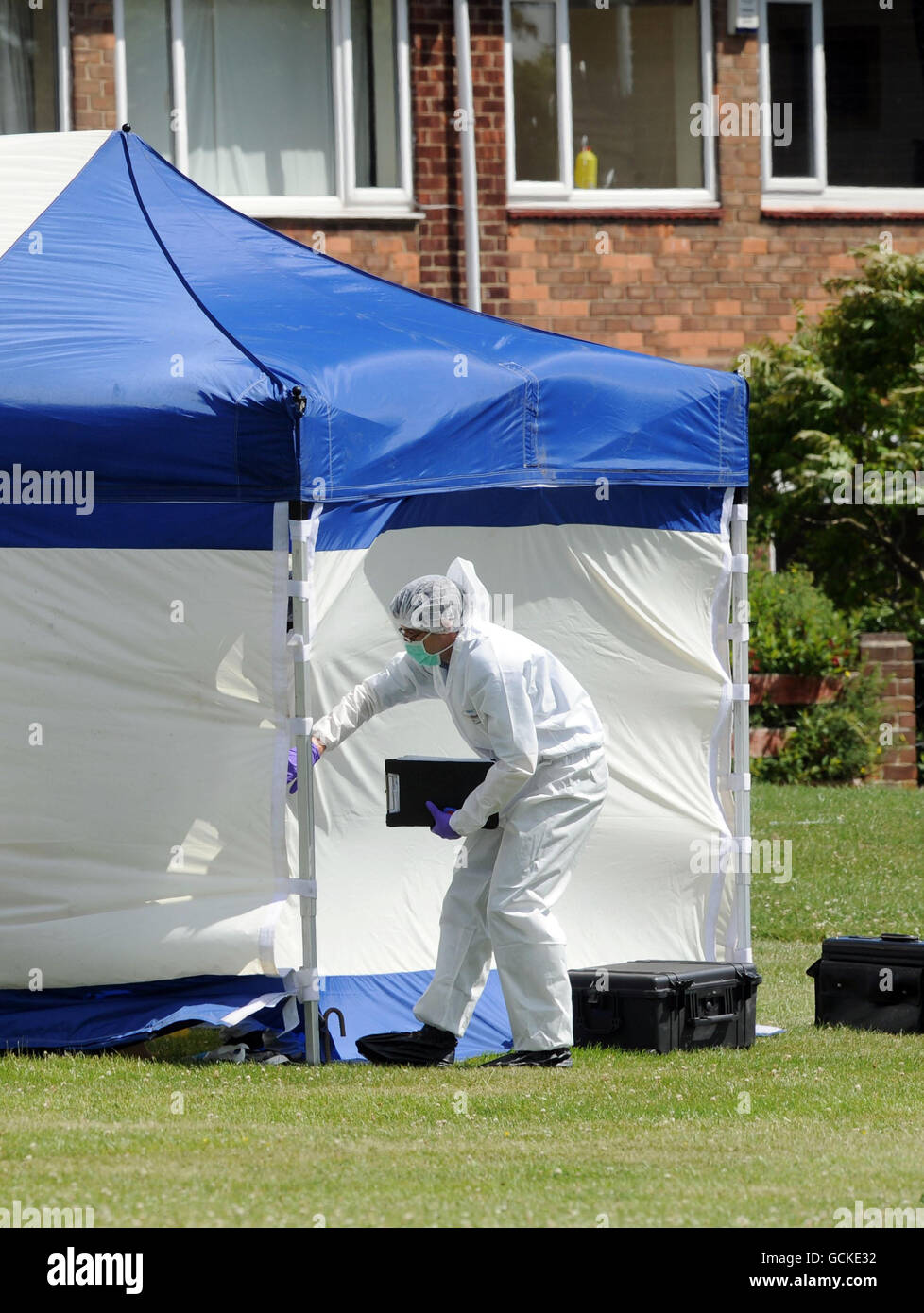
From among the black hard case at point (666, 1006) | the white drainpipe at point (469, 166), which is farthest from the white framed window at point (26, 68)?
the black hard case at point (666, 1006)

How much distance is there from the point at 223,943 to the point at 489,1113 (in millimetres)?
1440

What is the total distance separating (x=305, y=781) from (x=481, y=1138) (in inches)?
66.2

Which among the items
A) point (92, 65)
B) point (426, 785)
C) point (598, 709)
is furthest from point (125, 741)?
point (92, 65)

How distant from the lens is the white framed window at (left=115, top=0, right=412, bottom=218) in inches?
633

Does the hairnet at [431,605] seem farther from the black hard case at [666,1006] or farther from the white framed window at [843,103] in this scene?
the white framed window at [843,103]

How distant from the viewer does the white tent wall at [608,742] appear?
A: 7871 millimetres

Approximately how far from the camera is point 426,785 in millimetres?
7023

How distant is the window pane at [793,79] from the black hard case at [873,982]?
10778mm

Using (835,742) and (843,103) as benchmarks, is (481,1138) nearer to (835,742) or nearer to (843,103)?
(835,742)

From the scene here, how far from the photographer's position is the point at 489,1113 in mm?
6125

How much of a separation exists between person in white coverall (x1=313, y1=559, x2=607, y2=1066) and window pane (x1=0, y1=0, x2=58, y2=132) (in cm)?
1045

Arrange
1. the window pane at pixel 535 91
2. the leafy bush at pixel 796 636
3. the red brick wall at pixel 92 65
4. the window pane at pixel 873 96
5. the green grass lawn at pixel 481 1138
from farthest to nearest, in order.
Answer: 1. the window pane at pixel 873 96
2. the window pane at pixel 535 91
3. the red brick wall at pixel 92 65
4. the leafy bush at pixel 796 636
5. the green grass lawn at pixel 481 1138
